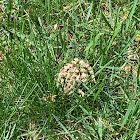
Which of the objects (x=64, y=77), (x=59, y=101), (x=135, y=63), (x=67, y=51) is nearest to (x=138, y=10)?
(x=135, y=63)

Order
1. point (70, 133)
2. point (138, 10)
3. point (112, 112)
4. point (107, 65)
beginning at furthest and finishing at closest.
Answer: point (138, 10), point (107, 65), point (112, 112), point (70, 133)

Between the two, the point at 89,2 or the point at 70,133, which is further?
the point at 89,2

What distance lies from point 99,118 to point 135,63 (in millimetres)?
531

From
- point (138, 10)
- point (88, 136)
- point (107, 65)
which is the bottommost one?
point (88, 136)

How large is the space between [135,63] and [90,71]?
14.2 inches

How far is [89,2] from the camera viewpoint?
2.45m

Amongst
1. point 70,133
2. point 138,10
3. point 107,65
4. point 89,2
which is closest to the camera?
point 70,133

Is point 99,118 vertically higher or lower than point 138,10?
lower

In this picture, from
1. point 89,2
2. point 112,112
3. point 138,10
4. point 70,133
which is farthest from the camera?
point 89,2

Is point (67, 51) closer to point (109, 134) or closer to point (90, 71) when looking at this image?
point (90, 71)

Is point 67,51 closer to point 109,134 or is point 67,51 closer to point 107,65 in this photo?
point 107,65

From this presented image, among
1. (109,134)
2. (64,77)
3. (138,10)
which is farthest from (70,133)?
(138,10)

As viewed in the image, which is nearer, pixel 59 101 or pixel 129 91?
pixel 59 101

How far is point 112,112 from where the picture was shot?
1940 mm
